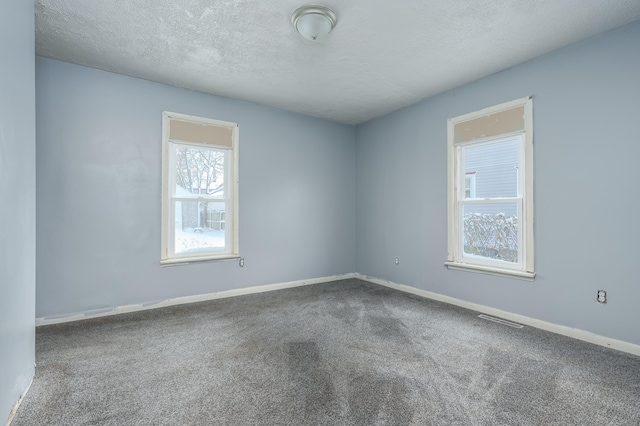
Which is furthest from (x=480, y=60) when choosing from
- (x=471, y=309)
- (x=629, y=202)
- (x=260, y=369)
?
(x=260, y=369)

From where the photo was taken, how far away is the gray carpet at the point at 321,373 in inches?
64.9

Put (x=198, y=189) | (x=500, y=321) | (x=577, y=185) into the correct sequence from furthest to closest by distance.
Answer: (x=198, y=189)
(x=500, y=321)
(x=577, y=185)

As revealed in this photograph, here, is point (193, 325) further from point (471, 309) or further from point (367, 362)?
point (471, 309)

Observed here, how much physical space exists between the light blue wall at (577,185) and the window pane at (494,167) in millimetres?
263

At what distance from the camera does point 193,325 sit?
2.96m

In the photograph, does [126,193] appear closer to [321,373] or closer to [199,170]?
[199,170]

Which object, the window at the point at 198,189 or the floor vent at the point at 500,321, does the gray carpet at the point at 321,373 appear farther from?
the window at the point at 198,189

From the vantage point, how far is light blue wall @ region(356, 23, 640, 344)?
244 cm

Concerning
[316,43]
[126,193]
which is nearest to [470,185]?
[316,43]

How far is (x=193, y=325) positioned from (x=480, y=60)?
389 centimetres

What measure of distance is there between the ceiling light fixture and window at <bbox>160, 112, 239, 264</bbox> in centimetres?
195

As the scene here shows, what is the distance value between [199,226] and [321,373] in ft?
8.47

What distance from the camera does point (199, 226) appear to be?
3.89 metres

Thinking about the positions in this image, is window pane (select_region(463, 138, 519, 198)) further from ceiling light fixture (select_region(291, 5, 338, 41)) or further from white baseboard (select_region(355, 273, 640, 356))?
ceiling light fixture (select_region(291, 5, 338, 41))
